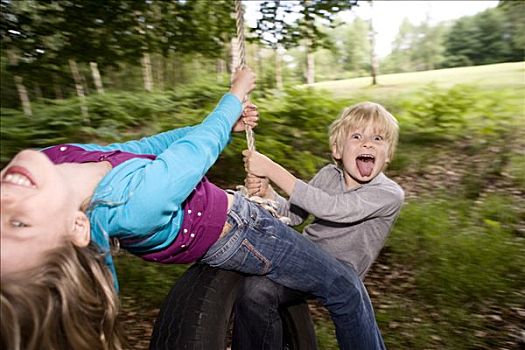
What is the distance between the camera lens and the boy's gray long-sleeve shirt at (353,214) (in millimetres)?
2049

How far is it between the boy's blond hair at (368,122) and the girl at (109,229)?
2.12ft

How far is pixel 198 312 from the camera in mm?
1823

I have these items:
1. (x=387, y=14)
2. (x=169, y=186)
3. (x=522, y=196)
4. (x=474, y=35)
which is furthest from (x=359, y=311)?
(x=387, y=14)

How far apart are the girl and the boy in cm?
16

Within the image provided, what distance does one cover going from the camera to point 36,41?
173 inches

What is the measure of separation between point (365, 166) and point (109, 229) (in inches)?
47.3

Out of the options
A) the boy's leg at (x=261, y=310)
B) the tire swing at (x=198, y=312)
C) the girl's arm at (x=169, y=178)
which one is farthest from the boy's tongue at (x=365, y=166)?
the girl's arm at (x=169, y=178)

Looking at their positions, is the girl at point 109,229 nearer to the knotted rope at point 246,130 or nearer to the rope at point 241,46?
the knotted rope at point 246,130

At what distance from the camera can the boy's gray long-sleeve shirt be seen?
6.72 ft

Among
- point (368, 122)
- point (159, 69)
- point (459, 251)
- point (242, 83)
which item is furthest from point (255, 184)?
point (159, 69)

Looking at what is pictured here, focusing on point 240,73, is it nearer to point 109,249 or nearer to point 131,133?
point 109,249

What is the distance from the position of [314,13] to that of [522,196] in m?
2.75

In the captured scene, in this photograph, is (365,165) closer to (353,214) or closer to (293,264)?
(353,214)

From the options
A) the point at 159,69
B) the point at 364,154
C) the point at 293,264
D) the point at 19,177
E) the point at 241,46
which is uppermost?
the point at 159,69
